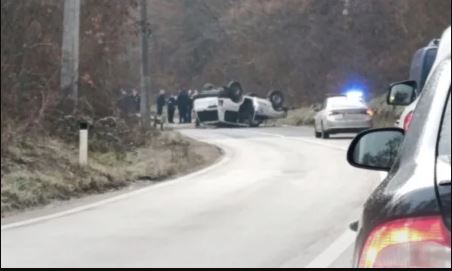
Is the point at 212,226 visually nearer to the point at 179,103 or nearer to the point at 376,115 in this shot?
the point at 376,115

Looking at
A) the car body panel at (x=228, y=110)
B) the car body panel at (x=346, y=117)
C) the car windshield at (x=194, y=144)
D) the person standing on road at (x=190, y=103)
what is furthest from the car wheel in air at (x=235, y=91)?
the car body panel at (x=346, y=117)

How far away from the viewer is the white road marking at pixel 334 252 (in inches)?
295

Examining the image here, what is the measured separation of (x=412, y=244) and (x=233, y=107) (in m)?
34.8

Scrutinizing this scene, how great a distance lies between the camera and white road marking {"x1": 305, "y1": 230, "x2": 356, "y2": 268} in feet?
24.6

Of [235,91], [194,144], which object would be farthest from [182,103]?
[194,144]

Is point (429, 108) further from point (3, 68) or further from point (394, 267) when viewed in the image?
point (3, 68)

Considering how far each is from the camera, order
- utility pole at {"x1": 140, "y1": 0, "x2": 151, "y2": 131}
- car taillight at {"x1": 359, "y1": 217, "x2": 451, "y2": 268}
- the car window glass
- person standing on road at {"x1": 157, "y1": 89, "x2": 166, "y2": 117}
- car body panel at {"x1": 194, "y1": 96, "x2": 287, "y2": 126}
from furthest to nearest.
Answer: person standing on road at {"x1": 157, "y1": 89, "x2": 166, "y2": 117} → car body panel at {"x1": 194, "y1": 96, "x2": 287, "y2": 126} → utility pole at {"x1": 140, "y1": 0, "x2": 151, "y2": 131} → the car window glass → car taillight at {"x1": 359, "y1": 217, "x2": 451, "y2": 268}

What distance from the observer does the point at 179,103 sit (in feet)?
130

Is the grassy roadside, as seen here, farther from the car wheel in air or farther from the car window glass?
the car wheel in air

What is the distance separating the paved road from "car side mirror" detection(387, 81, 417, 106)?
1489 millimetres

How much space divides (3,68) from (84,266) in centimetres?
904

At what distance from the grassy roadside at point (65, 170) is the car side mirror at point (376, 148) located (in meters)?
7.85

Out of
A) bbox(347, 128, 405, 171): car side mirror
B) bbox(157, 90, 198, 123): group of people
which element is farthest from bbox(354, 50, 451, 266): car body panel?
bbox(157, 90, 198, 123): group of people

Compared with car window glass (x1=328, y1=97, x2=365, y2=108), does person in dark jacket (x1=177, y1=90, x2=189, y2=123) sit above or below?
below
